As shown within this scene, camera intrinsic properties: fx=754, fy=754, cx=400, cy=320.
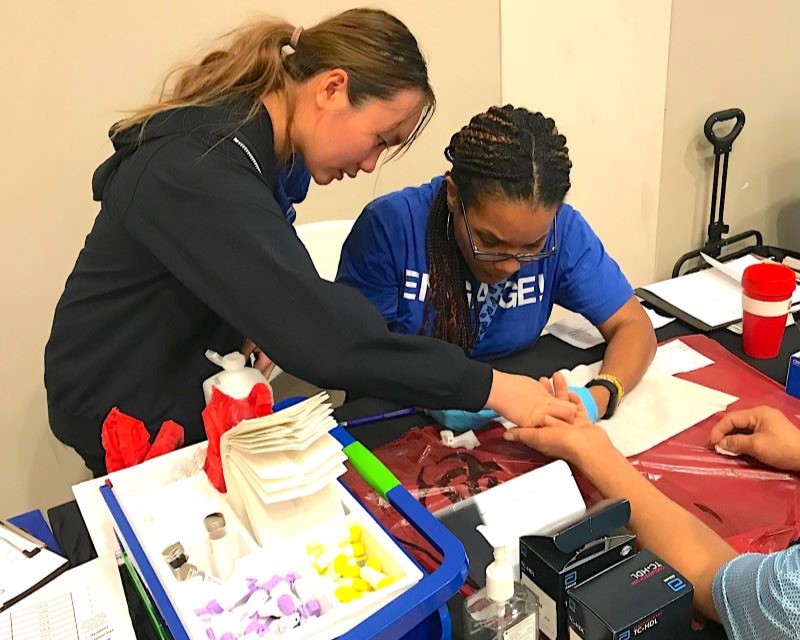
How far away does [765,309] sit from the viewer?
54.1 inches

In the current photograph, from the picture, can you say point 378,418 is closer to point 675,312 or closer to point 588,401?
point 588,401

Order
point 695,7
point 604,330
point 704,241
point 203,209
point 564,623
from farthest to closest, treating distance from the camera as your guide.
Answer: point 704,241, point 695,7, point 604,330, point 203,209, point 564,623

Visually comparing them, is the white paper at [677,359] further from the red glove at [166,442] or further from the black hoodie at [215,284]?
the red glove at [166,442]

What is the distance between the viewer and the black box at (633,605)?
0.73 m

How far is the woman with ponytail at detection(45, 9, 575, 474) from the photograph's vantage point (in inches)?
35.5

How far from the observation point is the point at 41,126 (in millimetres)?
1688

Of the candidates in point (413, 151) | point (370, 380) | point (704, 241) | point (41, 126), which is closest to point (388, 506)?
point (370, 380)

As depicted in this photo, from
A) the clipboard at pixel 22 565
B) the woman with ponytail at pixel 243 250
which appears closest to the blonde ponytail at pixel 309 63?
Answer: the woman with ponytail at pixel 243 250

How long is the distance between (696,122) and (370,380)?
85.6 inches

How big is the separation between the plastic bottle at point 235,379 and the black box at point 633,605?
0.46 metres

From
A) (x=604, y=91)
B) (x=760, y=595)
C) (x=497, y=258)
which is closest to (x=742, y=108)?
(x=604, y=91)

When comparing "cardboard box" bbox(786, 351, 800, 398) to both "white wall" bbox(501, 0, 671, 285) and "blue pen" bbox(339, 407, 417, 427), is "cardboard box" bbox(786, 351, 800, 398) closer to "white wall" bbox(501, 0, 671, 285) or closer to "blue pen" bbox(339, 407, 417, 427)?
"blue pen" bbox(339, 407, 417, 427)

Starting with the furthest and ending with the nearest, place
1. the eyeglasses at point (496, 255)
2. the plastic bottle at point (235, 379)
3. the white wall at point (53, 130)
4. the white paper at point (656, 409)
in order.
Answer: the white wall at point (53, 130) → the eyeglasses at point (496, 255) → the white paper at point (656, 409) → the plastic bottle at point (235, 379)

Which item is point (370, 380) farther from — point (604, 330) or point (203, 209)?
point (604, 330)
